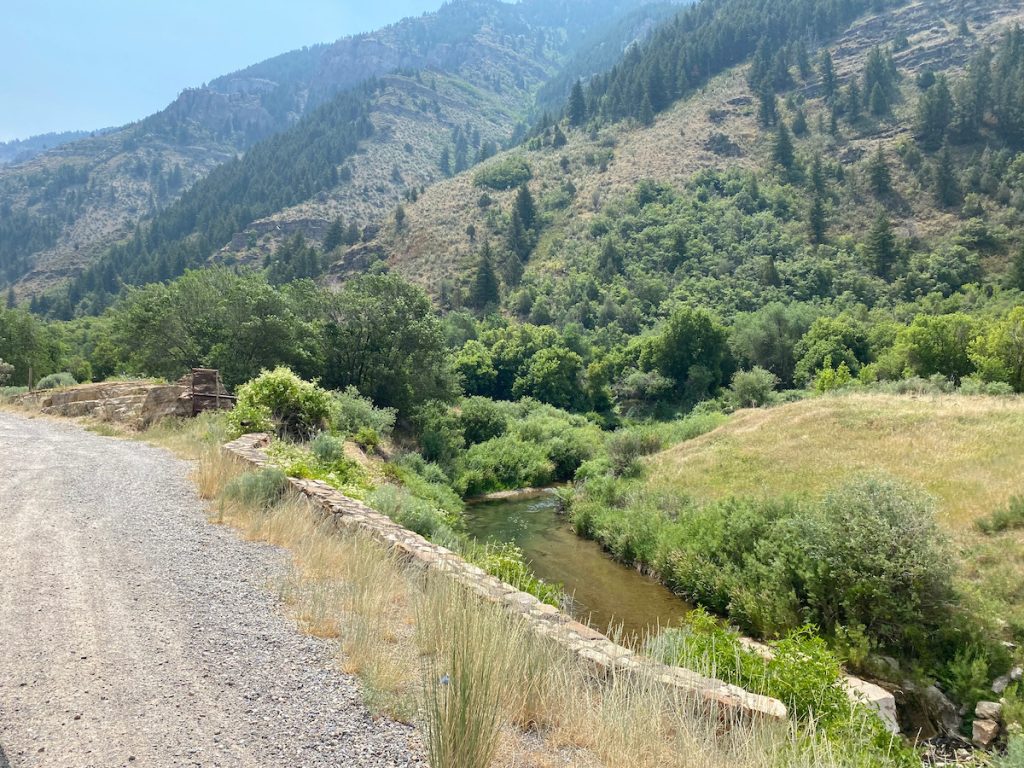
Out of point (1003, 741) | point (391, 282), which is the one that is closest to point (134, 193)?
point (391, 282)

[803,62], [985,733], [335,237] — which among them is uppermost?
[803,62]

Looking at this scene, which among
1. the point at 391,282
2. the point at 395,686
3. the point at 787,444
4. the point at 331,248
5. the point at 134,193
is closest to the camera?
the point at 395,686

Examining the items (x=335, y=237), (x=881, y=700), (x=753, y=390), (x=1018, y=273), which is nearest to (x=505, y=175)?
(x=335, y=237)

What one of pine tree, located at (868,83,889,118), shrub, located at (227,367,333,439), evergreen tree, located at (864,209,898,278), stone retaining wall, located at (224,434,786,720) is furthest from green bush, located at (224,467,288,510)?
pine tree, located at (868,83,889,118)

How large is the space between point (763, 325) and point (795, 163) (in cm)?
4291

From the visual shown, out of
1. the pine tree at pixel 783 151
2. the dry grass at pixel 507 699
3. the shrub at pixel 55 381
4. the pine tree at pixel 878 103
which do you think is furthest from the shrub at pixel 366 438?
the pine tree at pixel 878 103

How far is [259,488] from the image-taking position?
10.4 m

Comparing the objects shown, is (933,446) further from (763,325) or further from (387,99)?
(387,99)

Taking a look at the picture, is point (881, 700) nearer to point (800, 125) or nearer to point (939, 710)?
point (939, 710)

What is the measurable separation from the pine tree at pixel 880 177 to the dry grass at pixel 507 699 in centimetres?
9247

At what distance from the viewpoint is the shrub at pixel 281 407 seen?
17109mm

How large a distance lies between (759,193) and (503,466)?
67.6 metres

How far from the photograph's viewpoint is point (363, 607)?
19.3ft

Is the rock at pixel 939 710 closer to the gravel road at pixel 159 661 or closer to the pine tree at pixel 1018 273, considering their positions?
the gravel road at pixel 159 661
